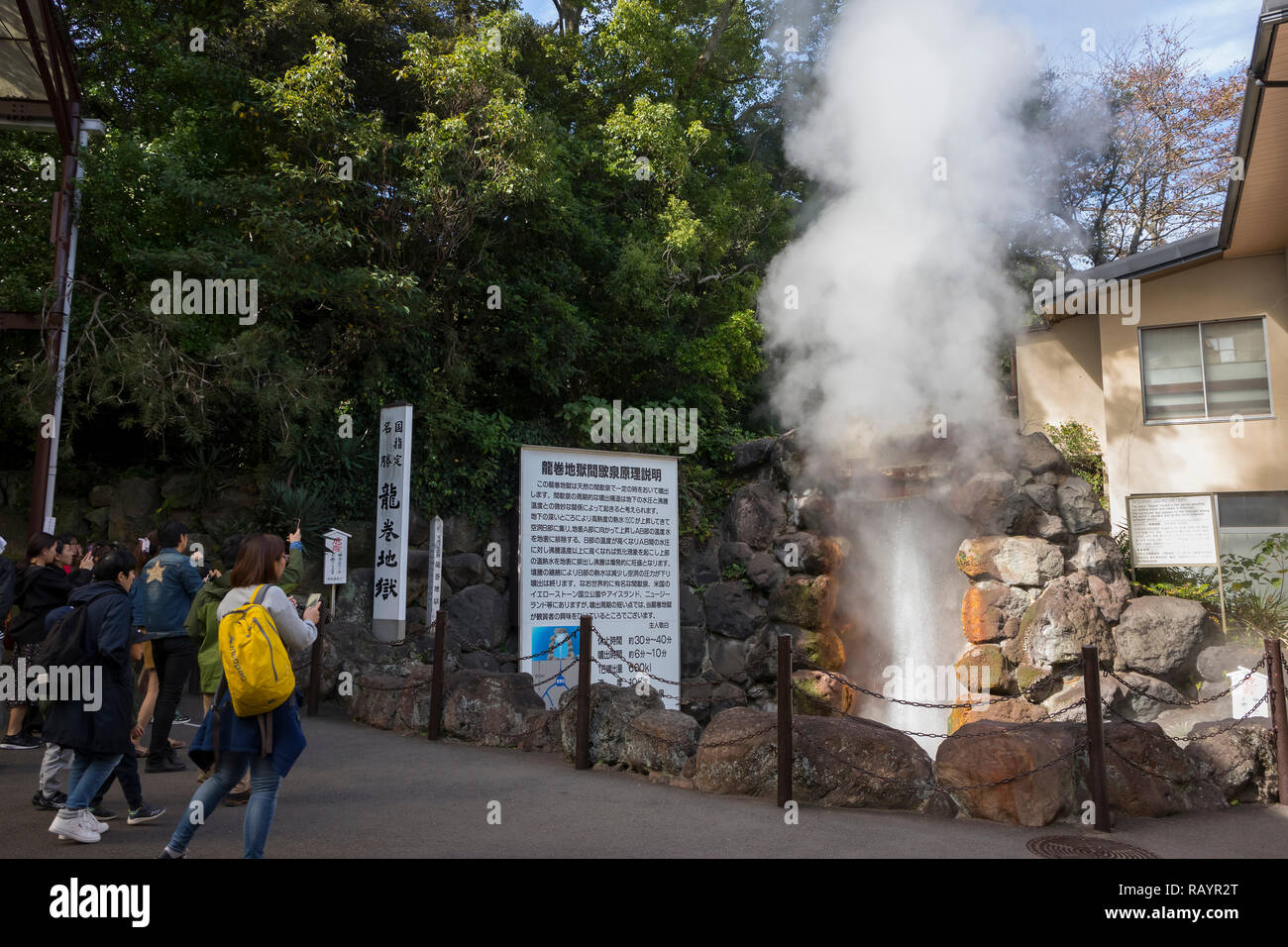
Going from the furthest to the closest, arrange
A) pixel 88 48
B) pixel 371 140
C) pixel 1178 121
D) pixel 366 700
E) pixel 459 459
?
pixel 1178 121
pixel 88 48
pixel 459 459
pixel 371 140
pixel 366 700

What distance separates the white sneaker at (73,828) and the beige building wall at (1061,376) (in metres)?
14.8

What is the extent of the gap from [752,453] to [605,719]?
8.54 m

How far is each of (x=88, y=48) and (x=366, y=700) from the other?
41.2 feet

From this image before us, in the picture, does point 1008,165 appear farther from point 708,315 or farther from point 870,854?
point 870,854

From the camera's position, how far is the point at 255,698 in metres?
4.03

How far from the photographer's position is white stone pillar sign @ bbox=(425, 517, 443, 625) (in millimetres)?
11641

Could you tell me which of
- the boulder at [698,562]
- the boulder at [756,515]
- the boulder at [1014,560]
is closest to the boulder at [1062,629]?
the boulder at [1014,560]

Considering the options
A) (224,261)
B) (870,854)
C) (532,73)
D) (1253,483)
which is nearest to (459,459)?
(224,261)

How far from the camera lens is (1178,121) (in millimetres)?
21172

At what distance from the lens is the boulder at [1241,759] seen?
23.5ft

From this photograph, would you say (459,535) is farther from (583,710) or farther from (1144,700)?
(1144,700)

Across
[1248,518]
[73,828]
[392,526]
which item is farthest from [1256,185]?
[73,828]

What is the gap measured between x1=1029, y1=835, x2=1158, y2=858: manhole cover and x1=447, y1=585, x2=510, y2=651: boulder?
847cm

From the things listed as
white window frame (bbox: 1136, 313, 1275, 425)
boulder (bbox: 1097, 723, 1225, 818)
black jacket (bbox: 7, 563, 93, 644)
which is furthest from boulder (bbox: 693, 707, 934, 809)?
white window frame (bbox: 1136, 313, 1275, 425)
